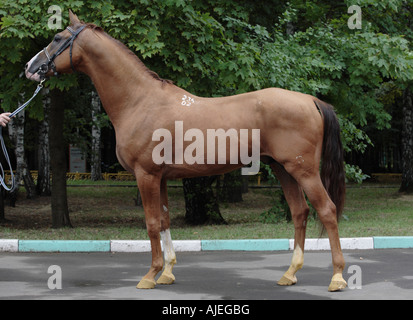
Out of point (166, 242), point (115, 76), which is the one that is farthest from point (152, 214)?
point (115, 76)

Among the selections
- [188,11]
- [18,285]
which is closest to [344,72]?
[188,11]

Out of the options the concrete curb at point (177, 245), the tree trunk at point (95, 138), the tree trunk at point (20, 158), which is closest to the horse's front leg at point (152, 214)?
the concrete curb at point (177, 245)

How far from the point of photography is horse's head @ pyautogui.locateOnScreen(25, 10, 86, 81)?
6.66m

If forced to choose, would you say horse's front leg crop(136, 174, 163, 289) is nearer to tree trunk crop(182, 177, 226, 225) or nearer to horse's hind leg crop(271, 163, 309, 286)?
horse's hind leg crop(271, 163, 309, 286)

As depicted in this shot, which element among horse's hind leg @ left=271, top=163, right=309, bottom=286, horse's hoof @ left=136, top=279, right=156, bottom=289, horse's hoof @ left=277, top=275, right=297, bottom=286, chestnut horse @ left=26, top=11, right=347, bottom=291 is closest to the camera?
chestnut horse @ left=26, top=11, right=347, bottom=291

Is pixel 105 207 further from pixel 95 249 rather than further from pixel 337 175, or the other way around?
pixel 337 175

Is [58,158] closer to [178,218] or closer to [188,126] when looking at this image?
[178,218]

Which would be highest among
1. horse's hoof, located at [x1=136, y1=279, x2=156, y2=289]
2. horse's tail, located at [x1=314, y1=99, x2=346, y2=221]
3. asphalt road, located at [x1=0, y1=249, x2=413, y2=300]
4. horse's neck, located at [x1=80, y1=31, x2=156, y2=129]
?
horse's neck, located at [x1=80, y1=31, x2=156, y2=129]

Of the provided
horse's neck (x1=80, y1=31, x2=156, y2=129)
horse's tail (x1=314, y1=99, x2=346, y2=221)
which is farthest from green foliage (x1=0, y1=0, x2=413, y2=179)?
horse's tail (x1=314, y1=99, x2=346, y2=221)

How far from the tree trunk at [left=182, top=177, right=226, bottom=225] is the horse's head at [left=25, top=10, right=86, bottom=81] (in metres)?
7.85

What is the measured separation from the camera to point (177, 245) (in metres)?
9.22

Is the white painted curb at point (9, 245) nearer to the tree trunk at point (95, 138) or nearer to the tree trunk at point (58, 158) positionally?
the tree trunk at point (58, 158)

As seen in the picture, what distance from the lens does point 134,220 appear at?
15820mm

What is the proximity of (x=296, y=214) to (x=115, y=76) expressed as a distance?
2.53m
